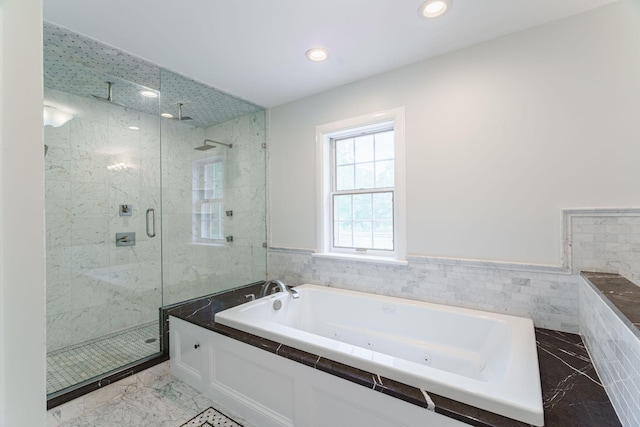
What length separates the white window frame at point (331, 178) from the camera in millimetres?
2281

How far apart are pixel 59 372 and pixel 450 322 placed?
2.80 metres

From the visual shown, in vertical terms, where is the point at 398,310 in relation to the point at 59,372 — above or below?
above

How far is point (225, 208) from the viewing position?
3.12 metres

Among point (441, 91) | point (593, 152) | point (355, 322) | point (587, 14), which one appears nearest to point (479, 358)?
point (355, 322)

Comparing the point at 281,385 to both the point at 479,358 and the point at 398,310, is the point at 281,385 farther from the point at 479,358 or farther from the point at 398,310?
the point at 479,358

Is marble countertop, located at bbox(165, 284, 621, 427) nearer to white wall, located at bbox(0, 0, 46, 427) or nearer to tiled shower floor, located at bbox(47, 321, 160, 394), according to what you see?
tiled shower floor, located at bbox(47, 321, 160, 394)

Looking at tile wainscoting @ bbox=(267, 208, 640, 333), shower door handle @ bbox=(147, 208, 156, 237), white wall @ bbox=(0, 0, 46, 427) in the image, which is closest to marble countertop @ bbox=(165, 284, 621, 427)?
tile wainscoting @ bbox=(267, 208, 640, 333)

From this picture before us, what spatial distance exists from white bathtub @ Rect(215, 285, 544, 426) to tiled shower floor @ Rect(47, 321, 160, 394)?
3.19ft

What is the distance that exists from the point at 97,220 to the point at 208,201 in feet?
3.30

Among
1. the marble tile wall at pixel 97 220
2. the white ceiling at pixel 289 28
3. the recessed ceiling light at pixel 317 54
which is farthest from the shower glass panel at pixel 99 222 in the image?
the recessed ceiling light at pixel 317 54

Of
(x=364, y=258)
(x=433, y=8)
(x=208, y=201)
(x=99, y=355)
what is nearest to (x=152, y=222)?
(x=208, y=201)

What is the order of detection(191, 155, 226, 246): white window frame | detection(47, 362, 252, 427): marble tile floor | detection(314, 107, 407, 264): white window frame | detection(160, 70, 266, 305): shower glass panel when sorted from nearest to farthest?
detection(47, 362, 252, 427): marble tile floor < detection(314, 107, 407, 264): white window frame < detection(160, 70, 266, 305): shower glass panel < detection(191, 155, 226, 246): white window frame

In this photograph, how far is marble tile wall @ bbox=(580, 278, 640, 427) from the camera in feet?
2.94

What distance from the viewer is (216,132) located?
10.2 feet
